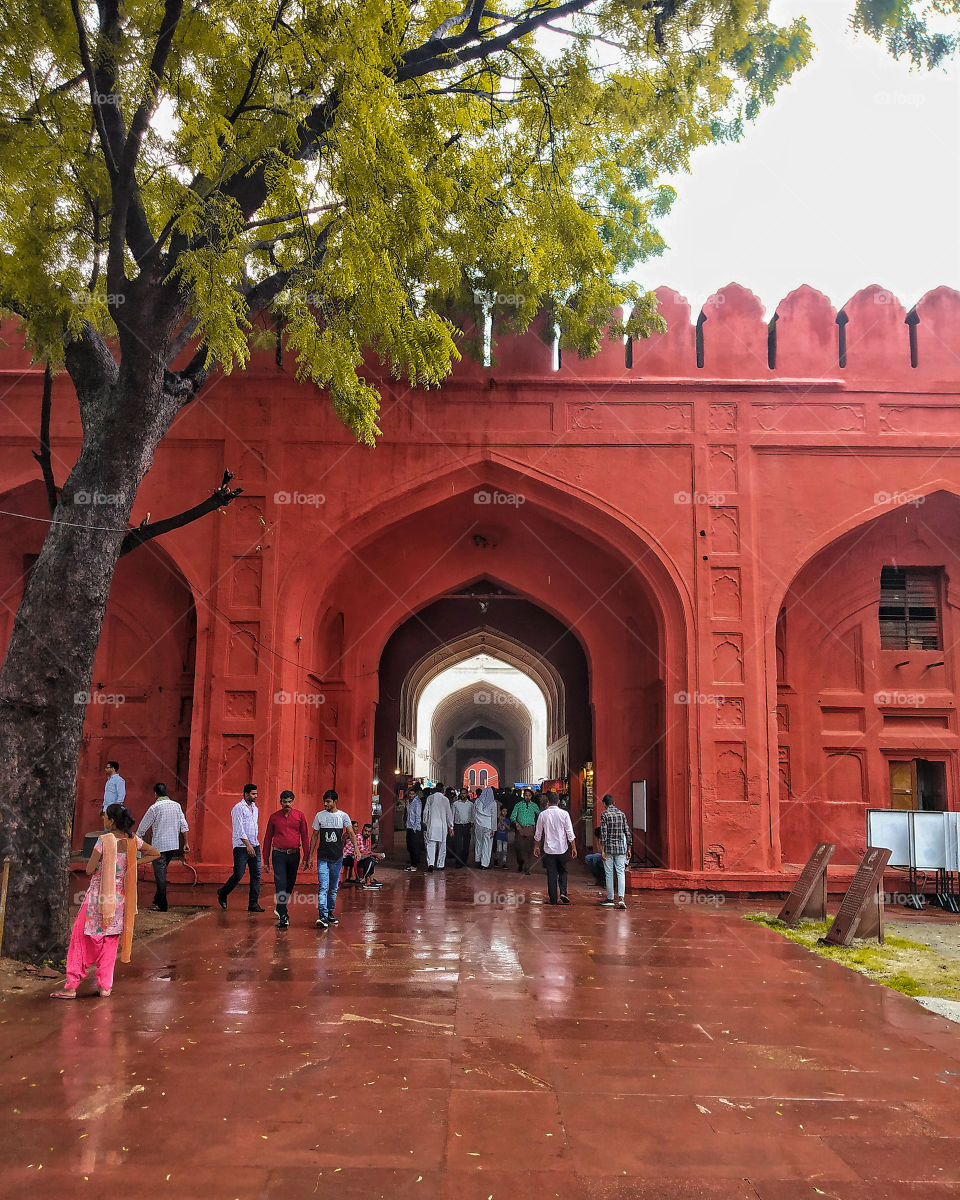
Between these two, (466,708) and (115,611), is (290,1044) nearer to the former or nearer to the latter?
(115,611)

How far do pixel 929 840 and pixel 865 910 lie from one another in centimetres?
295

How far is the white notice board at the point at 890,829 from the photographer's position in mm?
10078

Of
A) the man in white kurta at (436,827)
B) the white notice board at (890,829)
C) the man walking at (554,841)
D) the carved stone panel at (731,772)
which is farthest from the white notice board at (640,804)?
the man in white kurta at (436,827)

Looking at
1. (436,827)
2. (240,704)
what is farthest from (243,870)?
(436,827)

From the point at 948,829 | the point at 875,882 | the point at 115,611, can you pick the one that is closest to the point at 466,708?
the point at 115,611

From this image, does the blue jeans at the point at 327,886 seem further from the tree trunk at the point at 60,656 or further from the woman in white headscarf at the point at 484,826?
the woman in white headscarf at the point at 484,826

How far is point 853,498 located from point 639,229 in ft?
13.5

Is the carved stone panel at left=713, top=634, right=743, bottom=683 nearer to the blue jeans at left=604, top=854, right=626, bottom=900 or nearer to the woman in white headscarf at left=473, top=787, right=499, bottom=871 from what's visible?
the blue jeans at left=604, top=854, right=626, bottom=900

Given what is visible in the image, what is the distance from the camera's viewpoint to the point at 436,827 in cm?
1380

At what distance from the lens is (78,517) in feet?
20.8

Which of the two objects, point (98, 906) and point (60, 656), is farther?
point (60, 656)

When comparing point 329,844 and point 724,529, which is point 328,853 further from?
point 724,529

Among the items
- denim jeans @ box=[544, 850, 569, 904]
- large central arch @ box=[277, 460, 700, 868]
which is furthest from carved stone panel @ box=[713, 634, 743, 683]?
denim jeans @ box=[544, 850, 569, 904]

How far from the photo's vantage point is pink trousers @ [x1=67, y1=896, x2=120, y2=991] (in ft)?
17.4
